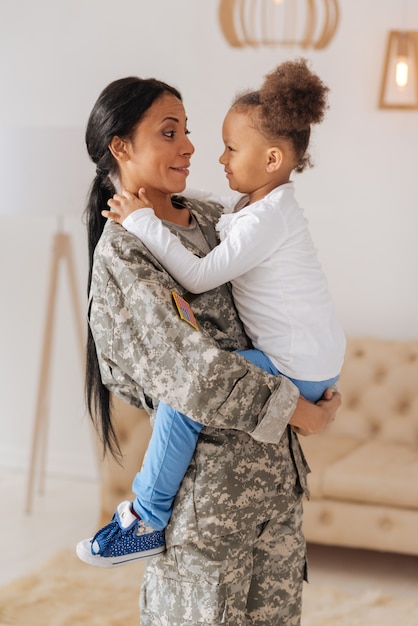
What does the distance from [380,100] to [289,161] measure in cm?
239

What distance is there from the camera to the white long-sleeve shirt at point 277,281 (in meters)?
1.77

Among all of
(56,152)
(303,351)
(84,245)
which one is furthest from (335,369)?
(84,245)

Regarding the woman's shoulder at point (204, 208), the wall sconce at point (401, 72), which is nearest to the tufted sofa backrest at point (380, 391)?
the wall sconce at point (401, 72)

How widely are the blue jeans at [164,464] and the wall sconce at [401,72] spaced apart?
2.79 m

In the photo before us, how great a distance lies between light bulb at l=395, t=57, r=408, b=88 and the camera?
13.4 feet

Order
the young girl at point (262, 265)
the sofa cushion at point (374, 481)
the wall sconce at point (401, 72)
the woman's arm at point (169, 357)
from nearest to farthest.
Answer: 1. the woman's arm at point (169, 357)
2. the young girl at point (262, 265)
3. the sofa cushion at point (374, 481)
4. the wall sconce at point (401, 72)

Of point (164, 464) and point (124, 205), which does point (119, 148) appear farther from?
point (164, 464)

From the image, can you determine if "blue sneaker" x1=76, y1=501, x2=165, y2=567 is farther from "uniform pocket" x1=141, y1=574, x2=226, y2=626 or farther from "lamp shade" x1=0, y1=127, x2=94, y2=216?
"lamp shade" x1=0, y1=127, x2=94, y2=216

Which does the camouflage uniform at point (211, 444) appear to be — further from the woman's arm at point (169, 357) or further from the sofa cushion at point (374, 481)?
the sofa cushion at point (374, 481)

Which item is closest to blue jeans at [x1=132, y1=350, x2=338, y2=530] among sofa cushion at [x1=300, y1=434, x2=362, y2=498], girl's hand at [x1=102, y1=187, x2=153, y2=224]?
girl's hand at [x1=102, y1=187, x2=153, y2=224]

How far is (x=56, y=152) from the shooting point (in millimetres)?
3861

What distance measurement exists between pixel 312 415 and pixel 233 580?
13.8 inches

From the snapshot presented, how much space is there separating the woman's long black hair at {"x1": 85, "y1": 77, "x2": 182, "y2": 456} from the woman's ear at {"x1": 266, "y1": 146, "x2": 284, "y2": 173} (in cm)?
23

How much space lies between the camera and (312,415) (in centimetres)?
180
